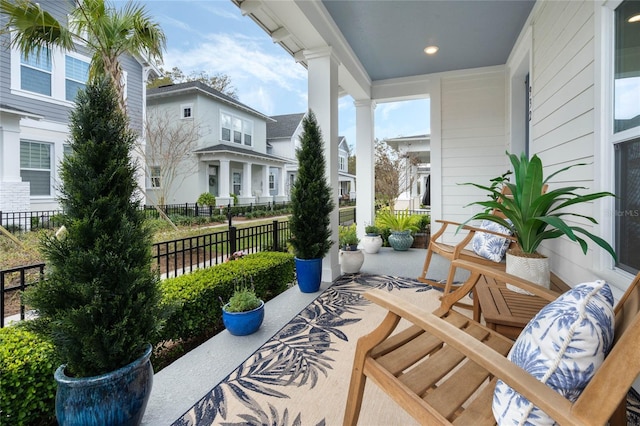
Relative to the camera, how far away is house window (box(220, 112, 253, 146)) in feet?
41.8

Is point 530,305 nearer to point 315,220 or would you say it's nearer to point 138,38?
point 315,220

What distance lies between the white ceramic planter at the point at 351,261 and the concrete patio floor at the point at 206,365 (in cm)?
71

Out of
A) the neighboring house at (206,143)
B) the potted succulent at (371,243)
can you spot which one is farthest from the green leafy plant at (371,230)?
the neighboring house at (206,143)

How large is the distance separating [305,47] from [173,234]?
4754 millimetres

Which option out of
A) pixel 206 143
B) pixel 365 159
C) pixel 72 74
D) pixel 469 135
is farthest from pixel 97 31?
pixel 206 143

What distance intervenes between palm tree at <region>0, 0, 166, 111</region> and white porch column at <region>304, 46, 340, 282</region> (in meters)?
2.24

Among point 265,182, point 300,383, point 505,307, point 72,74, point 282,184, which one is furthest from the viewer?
point 282,184

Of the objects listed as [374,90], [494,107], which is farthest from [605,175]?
[374,90]

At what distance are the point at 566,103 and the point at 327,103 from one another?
7.58 ft

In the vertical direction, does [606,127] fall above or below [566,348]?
above

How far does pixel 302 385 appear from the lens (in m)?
1.74

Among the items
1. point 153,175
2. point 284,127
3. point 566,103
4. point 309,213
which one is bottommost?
point 309,213

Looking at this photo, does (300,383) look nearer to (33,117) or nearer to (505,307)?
(505,307)

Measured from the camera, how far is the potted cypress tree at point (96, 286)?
49.1 inches
